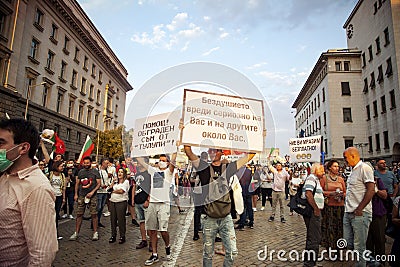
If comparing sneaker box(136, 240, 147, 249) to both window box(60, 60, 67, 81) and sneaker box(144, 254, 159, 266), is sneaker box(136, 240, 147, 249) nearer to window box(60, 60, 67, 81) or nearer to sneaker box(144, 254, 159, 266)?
sneaker box(144, 254, 159, 266)

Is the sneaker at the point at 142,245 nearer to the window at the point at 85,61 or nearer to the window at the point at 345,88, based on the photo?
the window at the point at 85,61

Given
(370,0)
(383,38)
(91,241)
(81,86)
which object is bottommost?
(91,241)

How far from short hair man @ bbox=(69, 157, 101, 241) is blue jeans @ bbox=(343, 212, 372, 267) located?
5589 mm

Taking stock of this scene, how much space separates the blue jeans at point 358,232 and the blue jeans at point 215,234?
6.57 feet

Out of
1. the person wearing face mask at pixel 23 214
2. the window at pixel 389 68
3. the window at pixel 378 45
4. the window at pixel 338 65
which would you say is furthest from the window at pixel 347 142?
the person wearing face mask at pixel 23 214

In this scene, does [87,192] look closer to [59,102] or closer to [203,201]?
[203,201]

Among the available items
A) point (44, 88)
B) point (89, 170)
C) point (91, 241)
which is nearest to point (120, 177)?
point (89, 170)

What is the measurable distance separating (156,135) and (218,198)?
2360mm

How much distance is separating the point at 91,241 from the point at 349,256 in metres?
5.74

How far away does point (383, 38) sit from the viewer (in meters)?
30.0

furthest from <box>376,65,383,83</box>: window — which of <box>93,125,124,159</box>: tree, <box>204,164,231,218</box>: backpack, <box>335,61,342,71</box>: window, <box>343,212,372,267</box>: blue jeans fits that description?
<box>204,164,231,218</box>: backpack

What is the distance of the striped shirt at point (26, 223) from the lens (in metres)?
1.74

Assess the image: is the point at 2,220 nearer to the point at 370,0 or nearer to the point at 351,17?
the point at 370,0

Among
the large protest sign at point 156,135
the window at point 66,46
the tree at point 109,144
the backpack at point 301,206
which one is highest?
the window at point 66,46
